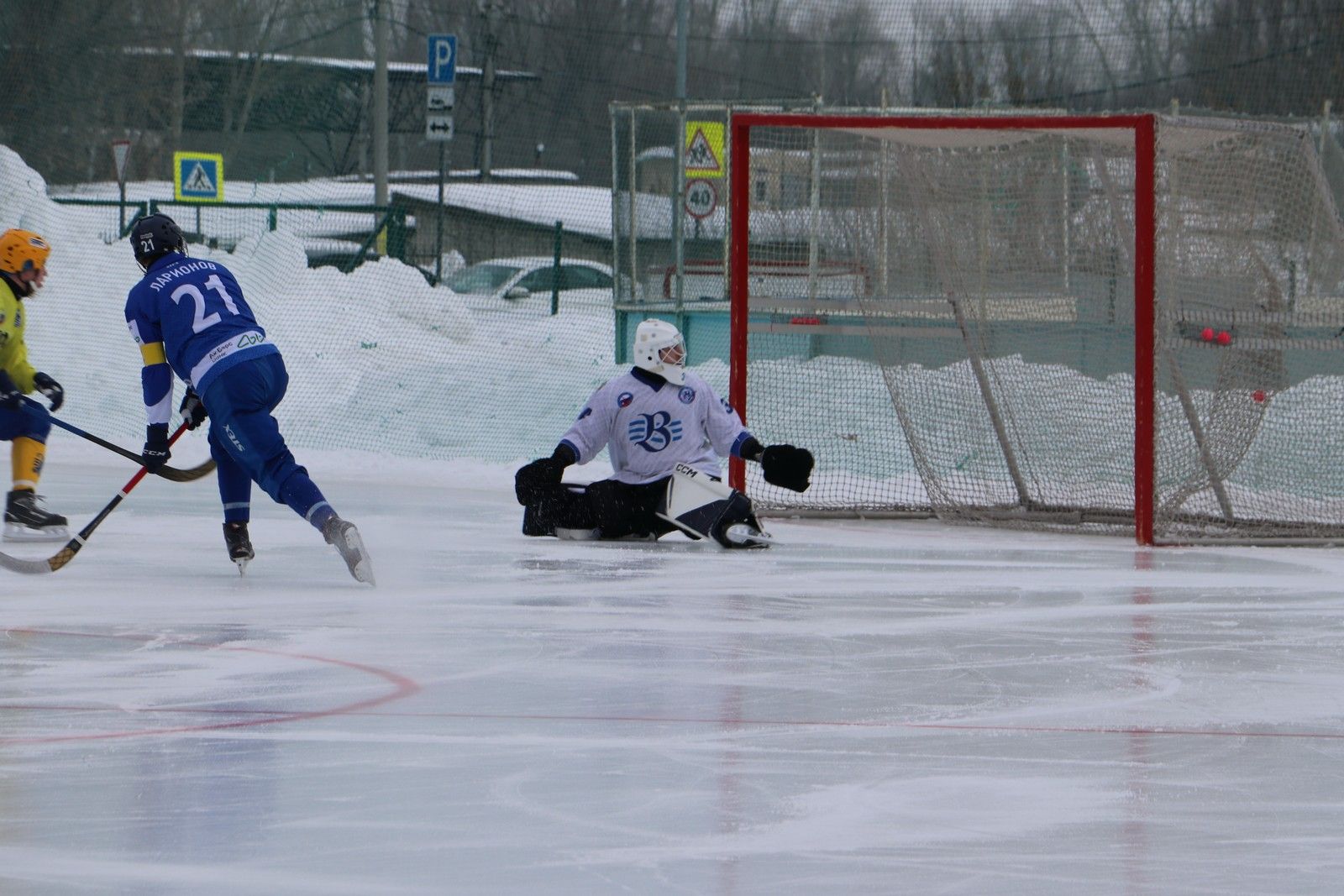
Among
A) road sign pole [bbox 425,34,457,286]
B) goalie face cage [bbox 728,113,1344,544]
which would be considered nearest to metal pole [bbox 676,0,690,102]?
road sign pole [bbox 425,34,457,286]

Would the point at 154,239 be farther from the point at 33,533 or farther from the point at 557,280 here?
the point at 557,280

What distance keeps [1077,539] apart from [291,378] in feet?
18.1

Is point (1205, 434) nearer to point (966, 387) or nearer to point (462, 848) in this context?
point (966, 387)

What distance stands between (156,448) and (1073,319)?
384 cm

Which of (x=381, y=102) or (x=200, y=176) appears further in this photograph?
(x=381, y=102)

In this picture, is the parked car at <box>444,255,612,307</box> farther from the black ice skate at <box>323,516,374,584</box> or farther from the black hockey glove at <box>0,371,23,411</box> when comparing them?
the black ice skate at <box>323,516,374,584</box>

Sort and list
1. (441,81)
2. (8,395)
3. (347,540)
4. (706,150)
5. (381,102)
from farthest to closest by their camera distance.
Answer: (381,102), (441,81), (706,150), (8,395), (347,540)

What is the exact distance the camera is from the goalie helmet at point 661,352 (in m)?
6.38

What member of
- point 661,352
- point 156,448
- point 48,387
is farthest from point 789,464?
point 48,387

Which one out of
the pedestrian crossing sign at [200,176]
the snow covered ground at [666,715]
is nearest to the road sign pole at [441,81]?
the pedestrian crossing sign at [200,176]

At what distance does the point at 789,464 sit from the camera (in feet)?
20.9

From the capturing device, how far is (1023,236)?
7461 millimetres

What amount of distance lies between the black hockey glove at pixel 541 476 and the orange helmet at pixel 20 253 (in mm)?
1718

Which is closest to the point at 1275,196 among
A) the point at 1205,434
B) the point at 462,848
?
the point at 1205,434
